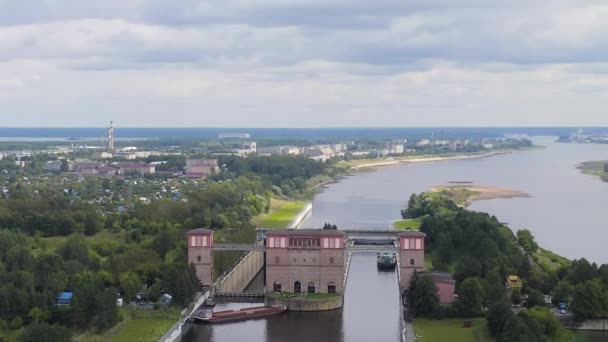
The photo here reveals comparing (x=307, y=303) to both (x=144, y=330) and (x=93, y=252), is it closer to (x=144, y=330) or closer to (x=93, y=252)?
(x=144, y=330)

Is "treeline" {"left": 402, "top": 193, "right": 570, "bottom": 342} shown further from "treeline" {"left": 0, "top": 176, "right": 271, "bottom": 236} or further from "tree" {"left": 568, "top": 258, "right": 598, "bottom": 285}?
"treeline" {"left": 0, "top": 176, "right": 271, "bottom": 236}

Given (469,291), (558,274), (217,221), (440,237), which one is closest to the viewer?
(469,291)

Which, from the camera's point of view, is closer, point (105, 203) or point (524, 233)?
point (524, 233)

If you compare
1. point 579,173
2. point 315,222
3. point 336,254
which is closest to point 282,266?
point 336,254

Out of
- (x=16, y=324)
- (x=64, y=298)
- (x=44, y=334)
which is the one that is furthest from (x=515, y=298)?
(x=16, y=324)

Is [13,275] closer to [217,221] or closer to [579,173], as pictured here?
[217,221]

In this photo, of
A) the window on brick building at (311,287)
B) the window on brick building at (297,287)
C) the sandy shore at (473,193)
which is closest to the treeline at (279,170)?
the sandy shore at (473,193)
